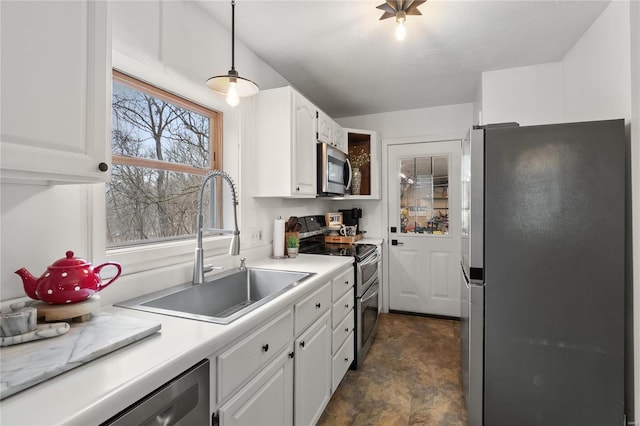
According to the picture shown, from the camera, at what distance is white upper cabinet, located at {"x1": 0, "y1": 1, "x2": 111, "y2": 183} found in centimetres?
75

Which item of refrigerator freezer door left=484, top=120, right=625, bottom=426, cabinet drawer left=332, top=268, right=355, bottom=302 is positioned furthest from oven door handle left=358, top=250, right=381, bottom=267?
refrigerator freezer door left=484, top=120, right=625, bottom=426

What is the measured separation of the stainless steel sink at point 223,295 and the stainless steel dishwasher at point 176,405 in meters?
0.20

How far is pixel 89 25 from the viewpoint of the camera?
0.92 metres

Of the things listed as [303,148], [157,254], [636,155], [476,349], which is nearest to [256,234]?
[303,148]

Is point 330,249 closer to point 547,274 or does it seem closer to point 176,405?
point 547,274

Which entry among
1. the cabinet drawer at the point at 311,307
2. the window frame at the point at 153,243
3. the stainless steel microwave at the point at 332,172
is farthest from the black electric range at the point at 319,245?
the window frame at the point at 153,243

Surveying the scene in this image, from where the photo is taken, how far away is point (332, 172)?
2801mm

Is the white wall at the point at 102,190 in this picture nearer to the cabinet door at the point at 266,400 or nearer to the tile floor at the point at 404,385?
the cabinet door at the point at 266,400

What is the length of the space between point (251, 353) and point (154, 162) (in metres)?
1.10

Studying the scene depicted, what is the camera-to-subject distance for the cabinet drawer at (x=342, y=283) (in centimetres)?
204

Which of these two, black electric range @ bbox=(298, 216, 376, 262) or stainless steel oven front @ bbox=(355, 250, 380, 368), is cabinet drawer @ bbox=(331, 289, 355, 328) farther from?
black electric range @ bbox=(298, 216, 376, 262)

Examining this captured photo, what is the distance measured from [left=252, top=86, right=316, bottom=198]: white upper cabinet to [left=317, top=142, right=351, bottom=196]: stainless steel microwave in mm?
318

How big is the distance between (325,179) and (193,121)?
3.74 feet

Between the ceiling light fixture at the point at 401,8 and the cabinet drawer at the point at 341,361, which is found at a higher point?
the ceiling light fixture at the point at 401,8
